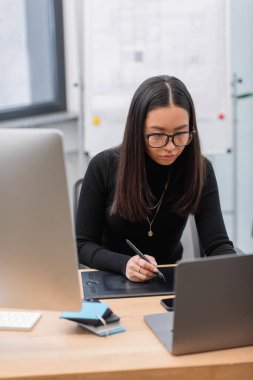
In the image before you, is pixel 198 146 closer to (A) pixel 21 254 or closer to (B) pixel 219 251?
(B) pixel 219 251

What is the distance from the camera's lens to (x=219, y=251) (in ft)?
6.06

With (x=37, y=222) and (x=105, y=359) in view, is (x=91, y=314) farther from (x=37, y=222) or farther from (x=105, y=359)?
→ (x=37, y=222)

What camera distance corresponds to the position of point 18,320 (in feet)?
4.49

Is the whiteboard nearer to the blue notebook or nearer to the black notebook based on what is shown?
the black notebook

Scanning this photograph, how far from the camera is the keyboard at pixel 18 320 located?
52.7 inches

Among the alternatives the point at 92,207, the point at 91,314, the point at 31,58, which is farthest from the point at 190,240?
the point at 31,58

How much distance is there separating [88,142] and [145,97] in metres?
1.29

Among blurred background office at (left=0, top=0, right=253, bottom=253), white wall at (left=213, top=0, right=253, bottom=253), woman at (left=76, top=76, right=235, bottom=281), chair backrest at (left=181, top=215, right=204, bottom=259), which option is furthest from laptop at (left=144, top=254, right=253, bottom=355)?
white wall at (left=213, top=0, right=253, bottom=253)

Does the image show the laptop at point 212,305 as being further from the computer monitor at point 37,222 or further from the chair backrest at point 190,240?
the chair backrest at point 190,240

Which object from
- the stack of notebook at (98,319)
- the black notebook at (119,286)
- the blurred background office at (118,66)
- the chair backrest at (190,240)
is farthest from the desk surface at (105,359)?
the blurred background office at (118,66)

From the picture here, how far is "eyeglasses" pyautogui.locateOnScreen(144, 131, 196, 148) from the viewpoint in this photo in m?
1.70

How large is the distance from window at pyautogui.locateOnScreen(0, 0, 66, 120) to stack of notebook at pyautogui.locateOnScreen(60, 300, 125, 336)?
76.5 inches

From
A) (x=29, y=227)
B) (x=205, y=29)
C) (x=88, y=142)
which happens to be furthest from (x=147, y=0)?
(x=29, y=227)

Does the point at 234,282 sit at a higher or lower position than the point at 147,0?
lower
